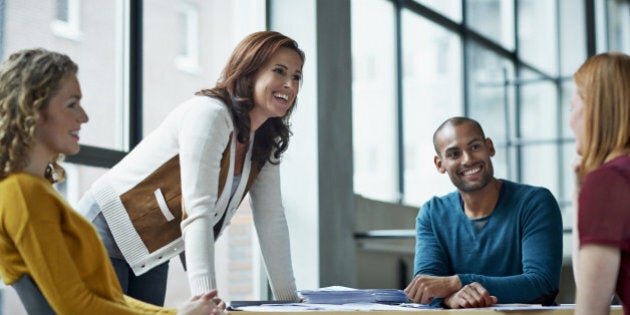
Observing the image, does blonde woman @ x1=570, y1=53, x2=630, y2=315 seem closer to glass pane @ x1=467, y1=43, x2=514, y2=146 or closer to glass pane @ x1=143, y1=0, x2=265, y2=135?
glass pane @ x1=143, y1=0, x2=265, y2=135

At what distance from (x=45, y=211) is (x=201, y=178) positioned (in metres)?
0.49

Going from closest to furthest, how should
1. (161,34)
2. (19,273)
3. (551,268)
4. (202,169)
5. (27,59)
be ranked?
(19,273) < (27,59) < (202,169) < (551,268) < (161,34)

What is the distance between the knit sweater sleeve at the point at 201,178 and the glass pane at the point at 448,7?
4.65 metres

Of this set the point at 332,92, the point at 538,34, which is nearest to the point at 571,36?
the point at 538,34

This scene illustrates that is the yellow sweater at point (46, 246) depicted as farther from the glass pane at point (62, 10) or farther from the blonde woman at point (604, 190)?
the glass pane at point (62, 10)

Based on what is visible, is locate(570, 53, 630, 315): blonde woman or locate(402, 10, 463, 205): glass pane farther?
locate(402, 10, 463, 205): glass pane

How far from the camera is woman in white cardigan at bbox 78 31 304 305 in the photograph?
2098 millimetres

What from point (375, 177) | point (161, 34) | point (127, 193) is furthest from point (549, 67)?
point (127, 193)

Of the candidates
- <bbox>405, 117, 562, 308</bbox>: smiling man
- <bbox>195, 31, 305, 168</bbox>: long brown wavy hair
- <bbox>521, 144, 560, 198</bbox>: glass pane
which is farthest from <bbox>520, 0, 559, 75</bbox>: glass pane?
<bbox>195, 31, 305, 168</bbox>: long brown wavy hair

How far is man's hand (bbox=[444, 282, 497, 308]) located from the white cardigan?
389 millimetres

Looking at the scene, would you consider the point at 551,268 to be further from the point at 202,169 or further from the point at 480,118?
the point at 480,118

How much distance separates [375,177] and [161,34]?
2.24 meters

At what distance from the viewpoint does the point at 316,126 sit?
4969mm

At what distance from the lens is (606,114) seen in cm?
141
